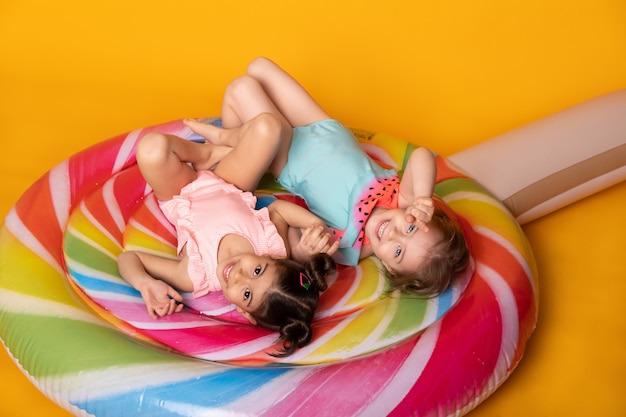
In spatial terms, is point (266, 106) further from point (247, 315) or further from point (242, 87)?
point (247, 315)

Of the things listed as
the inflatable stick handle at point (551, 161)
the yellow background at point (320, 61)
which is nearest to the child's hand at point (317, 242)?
the inflatable stick handle at point (551, 161)

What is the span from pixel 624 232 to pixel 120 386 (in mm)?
1661

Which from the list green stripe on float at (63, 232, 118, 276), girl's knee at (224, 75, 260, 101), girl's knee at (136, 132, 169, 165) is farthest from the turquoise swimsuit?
green stripe on float at (63, 232, 118, 276)

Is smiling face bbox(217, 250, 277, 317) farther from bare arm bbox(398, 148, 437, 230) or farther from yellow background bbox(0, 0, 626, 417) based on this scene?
yellow background bbox(0, 0, 626, 417)

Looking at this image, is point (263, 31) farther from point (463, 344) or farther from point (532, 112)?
point (463, 344)

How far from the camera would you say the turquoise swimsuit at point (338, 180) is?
2.21m

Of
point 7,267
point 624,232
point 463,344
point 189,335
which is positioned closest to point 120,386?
point 189,335

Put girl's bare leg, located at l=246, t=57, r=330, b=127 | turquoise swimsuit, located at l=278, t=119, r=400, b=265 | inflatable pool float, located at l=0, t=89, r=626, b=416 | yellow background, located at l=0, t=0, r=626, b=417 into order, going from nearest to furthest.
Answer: inflatable pool float, located at l=0, t=89, r=626, b=416
turquoise swimsuit, located at l=278, t=119, r=400, b=265
girl's bare leg, located at l=246, t=57, r=330, b=127
yellow background, located at l=0, t=0, r=626, b=417

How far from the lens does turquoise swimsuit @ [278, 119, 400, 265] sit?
2.21 meters

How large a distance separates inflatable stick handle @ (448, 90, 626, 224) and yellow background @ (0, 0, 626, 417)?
1.57ft

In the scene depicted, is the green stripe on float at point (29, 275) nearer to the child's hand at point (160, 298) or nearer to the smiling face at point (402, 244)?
Result: the child's hand at point (160, 298)

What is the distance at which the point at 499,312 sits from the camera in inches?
78.9

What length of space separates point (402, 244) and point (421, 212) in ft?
0.32

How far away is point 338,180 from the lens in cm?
229
